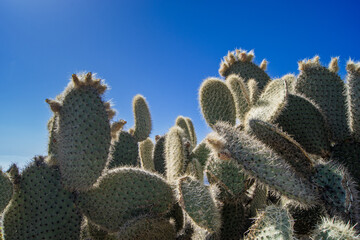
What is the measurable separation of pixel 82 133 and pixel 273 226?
3.50 ft

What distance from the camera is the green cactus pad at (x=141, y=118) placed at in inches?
108

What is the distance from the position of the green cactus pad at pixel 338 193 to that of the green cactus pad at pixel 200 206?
22.4 inches

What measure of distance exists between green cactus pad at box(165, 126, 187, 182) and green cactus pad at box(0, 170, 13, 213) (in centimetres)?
94

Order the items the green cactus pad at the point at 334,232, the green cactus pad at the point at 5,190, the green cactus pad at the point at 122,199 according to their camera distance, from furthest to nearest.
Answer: the green cactus pad at the point at 122,199 → the green cactus pad at the point at 5,190 → the green cactus pad at the point at 334,232

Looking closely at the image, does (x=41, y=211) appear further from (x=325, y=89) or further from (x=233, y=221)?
(x=325, y=89)

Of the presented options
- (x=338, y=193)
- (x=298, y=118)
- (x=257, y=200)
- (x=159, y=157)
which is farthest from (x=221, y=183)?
(x=159, y=157)

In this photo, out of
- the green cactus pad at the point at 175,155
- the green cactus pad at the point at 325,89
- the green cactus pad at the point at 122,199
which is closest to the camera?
the green cactus pad at the point at 122,199

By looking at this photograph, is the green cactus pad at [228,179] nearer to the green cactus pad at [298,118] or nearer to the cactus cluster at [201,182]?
the cactus cluster at [201,182]

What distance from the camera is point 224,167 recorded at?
175 centimetres

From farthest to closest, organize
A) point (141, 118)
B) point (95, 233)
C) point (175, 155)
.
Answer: point (141, 118), point (175, 155), point (95, 233)

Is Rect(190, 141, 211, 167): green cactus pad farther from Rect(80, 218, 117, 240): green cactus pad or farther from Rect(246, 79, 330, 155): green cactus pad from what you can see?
Rect(80, 218, 117, 240): green cactus pad

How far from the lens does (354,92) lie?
6.16 ft

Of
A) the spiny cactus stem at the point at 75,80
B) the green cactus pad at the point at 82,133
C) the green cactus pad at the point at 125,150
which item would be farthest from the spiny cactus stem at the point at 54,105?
the green cactus pad at the point at 125,150

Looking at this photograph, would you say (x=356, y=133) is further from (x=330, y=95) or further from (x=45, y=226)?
(x=45, y=226)
